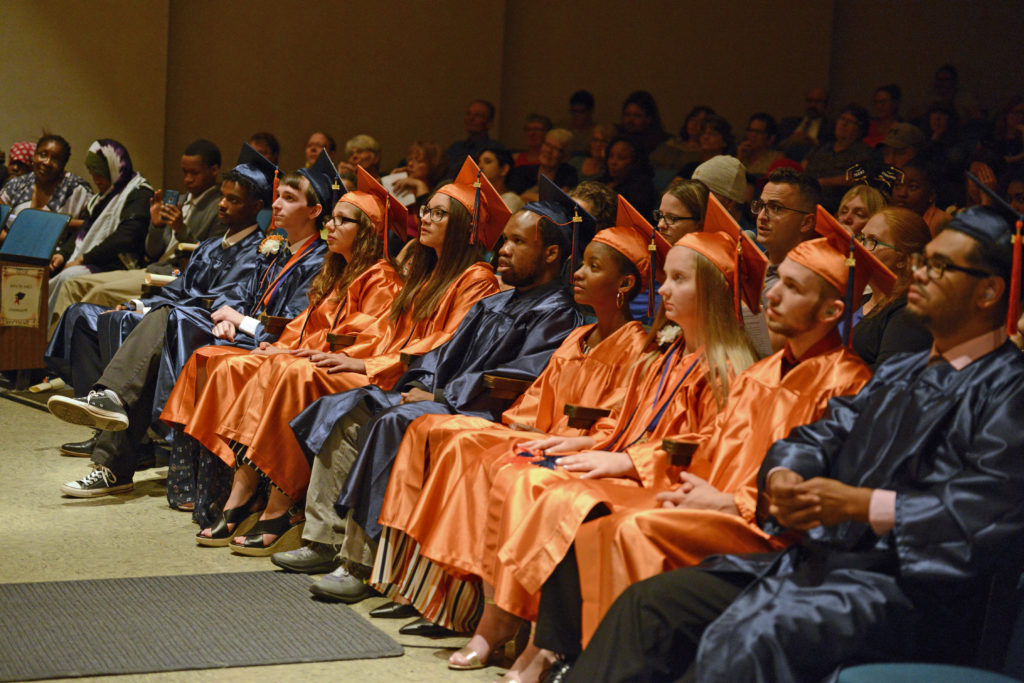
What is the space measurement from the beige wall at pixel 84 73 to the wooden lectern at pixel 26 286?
209 cm

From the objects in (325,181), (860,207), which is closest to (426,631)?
(860,207)

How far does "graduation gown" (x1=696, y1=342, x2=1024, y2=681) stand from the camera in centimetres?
218

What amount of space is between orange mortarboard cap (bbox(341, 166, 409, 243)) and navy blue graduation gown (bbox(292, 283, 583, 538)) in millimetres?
884

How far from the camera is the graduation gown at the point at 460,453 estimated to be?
346 cm

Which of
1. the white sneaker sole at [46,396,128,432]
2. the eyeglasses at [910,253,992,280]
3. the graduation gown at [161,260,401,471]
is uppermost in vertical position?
the eyeglasses at [910,253,992,280]

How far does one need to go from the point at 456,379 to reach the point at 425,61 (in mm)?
6843

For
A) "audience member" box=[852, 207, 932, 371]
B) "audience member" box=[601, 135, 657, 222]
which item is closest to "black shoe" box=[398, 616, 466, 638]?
"audience member" box=[852, 207, 932, 371]

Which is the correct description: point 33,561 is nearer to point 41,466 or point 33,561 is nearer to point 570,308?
point 41,466

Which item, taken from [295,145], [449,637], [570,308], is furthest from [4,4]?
[449,637]

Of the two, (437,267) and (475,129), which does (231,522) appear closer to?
(437,267)

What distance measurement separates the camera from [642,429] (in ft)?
10.8

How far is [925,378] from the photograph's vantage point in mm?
2432

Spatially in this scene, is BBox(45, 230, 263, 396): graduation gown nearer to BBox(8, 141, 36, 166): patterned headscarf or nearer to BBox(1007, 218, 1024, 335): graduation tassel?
BBox(8, 141, 36, 166): patterned headscarf

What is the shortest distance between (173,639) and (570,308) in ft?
5.67
